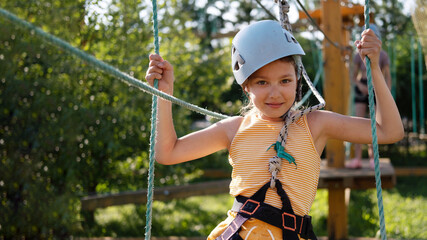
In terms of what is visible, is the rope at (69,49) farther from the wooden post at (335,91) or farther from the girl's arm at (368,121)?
the wooden post at (335,91)

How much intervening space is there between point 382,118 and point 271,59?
1.31ft

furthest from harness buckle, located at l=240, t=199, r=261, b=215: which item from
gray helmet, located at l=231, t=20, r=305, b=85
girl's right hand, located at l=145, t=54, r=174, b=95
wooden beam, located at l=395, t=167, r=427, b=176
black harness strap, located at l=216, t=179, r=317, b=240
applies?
wooden beam, located at l=395, t=167, r=427, b=176

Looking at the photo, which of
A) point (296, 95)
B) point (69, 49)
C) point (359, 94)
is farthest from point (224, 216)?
point (69, 49)

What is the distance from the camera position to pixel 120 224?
562 centimetres

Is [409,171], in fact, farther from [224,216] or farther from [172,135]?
[172,135]

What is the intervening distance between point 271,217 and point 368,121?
455 mm

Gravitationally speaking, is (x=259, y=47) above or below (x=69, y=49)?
above

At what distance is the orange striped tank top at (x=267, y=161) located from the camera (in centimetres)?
165

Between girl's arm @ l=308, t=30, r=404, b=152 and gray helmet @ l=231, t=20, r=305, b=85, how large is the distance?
22 cm

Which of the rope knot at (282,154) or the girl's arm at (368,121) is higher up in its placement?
the girl's arm at (368,121)

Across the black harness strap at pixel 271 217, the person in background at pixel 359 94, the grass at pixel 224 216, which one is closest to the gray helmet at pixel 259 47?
the black harness strap at pixel 271 217

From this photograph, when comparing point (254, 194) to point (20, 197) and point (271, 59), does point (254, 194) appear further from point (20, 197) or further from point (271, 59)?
point (20, 197)

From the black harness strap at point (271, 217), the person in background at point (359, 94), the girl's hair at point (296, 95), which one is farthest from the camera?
the person in background at point (359, 94)

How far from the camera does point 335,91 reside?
4.49m
